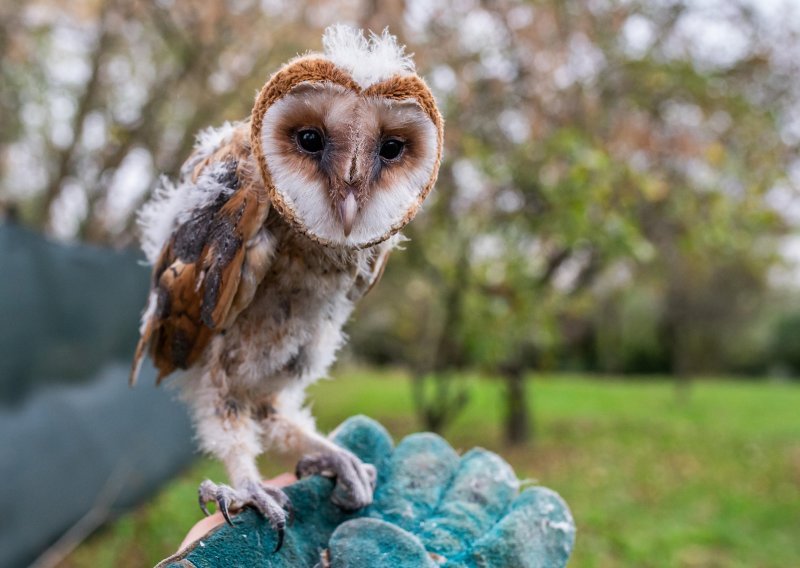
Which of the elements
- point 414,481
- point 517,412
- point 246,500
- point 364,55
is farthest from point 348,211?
point 517,412

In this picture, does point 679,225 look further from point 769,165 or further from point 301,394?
point 301,394

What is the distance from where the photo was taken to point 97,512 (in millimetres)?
4031

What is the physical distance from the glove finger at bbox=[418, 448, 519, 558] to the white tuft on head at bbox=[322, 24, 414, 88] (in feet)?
3.36

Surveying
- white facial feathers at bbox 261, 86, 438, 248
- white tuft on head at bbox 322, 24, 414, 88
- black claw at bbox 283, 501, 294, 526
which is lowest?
black claw at bbox 283, 501, 294, 526

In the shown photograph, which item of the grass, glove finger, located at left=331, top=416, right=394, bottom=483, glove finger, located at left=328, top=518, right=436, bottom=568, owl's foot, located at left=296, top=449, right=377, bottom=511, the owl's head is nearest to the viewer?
the owl's head

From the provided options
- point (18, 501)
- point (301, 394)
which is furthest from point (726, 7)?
point (18, 501)

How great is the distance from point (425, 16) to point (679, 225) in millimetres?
3027

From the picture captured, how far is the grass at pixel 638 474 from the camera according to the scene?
4676 millimetres

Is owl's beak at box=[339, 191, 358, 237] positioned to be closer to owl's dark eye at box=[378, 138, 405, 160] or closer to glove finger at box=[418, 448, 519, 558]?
owl's dark eye at box=[378, 138, 405, 160]

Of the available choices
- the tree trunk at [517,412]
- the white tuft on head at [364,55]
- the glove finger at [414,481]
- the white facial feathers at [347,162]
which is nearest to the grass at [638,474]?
the tree trunk at [517,412]

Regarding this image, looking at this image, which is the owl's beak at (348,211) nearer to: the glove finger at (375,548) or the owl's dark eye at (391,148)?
the owl's dark eye at (391,148)

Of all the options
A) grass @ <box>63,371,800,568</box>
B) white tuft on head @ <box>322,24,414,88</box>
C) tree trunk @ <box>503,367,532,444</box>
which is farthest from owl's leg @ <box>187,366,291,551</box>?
tree trunk @ <box>503,367,532,444</box>

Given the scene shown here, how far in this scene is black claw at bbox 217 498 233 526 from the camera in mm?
1365

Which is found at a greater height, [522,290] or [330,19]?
[330,19]
